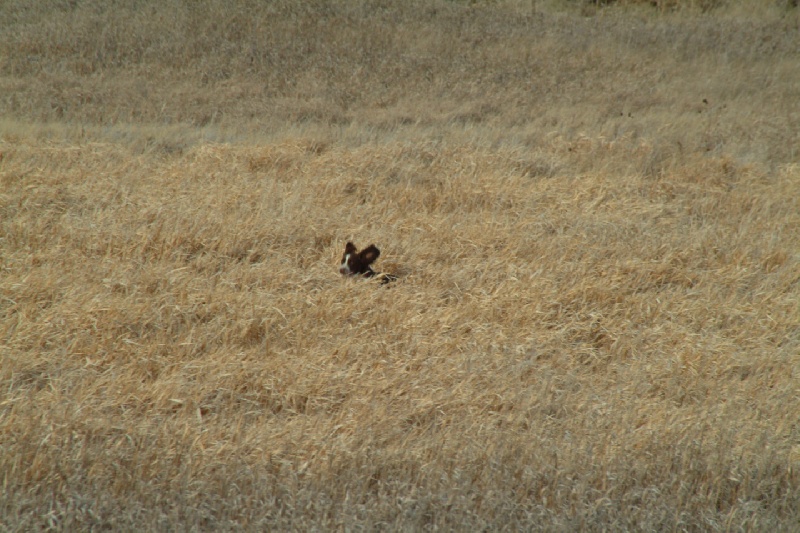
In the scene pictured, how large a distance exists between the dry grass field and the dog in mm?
137

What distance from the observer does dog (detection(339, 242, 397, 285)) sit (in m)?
5.10

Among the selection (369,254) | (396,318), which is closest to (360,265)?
(369,254)

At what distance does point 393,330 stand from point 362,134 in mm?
6272

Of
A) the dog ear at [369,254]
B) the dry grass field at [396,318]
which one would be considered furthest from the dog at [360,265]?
the dry grass field at [396,318]

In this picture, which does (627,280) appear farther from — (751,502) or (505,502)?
(505,502)

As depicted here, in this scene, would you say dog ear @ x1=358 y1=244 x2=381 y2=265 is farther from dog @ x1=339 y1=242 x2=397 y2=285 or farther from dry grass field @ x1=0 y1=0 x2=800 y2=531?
dry grass field @ x1=0 y1=0 x2=800 y2=531

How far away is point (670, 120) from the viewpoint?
11.3m

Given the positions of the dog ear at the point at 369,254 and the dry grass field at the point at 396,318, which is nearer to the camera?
the dry grass field at the point at 396,318

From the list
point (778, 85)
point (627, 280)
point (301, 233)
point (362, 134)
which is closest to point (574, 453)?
point (627, 280)

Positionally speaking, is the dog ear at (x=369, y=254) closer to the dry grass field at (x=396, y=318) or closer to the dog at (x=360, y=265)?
the dog at (x=360, y=265)

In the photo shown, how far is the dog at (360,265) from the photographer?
510cm

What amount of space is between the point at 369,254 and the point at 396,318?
784mm

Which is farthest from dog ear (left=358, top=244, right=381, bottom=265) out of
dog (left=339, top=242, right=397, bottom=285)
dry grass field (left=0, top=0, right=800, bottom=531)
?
dry grass field (left=0, top=0, right=800, bottom=531)

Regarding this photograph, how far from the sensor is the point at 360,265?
203 inches
